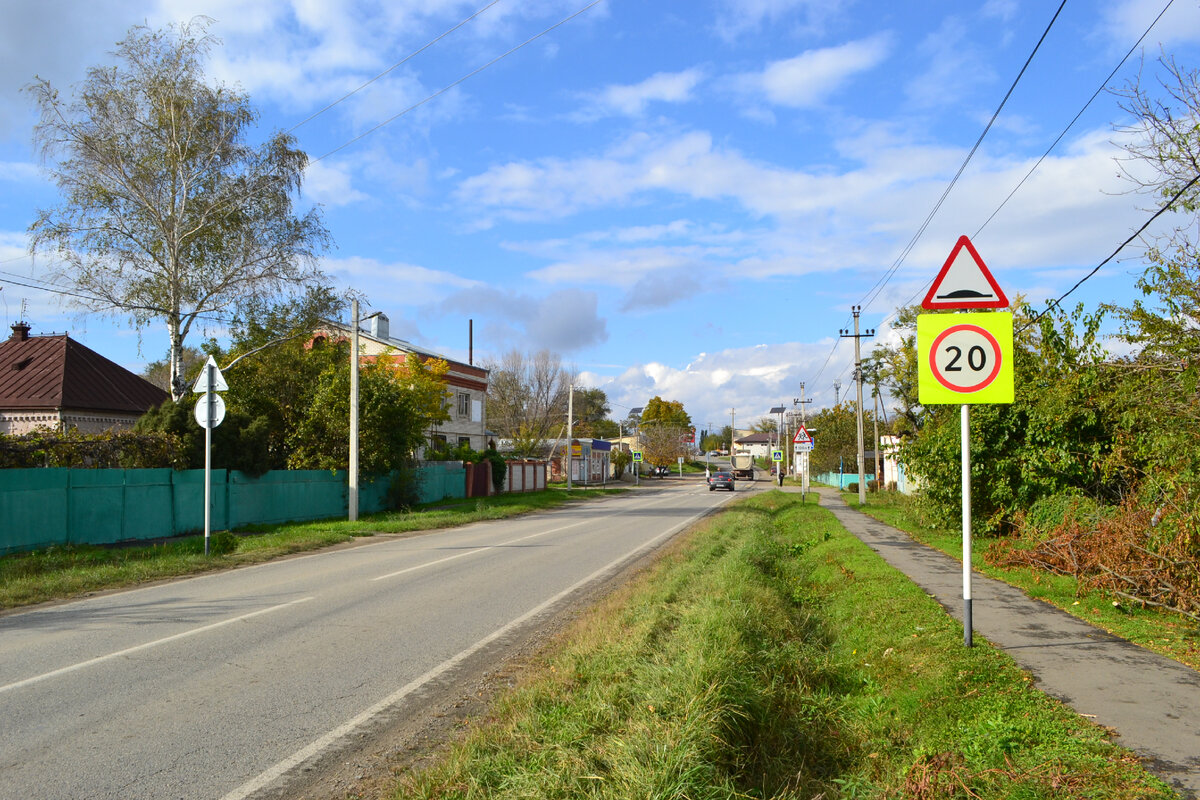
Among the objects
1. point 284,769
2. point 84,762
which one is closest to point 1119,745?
point 284,769

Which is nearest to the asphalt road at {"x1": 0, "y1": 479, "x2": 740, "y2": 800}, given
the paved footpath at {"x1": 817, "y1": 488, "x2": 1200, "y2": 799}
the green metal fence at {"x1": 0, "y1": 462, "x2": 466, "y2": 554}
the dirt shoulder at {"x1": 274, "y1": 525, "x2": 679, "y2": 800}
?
the dirt shoulder at {"x1": 274, "y1": 525, "x2": 679, "y2": 800}

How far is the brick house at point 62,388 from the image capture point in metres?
25.4

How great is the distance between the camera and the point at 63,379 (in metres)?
26.5

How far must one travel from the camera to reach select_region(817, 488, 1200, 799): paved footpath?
181 inches

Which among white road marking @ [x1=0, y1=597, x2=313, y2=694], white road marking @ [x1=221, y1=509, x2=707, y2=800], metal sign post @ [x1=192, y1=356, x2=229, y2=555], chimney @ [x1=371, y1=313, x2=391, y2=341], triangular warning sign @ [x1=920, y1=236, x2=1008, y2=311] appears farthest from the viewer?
chimney @ [x1=371, y1=313, x2=391, y2=341]

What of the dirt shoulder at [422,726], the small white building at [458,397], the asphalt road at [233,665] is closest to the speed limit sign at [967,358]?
the dirt shoulder at [422,726]

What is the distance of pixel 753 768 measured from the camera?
15.4 feet

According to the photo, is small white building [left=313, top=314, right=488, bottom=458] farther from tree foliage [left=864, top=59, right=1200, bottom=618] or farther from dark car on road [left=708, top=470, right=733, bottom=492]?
tree foliage [left=864, top=59, right=1200, bottom=618]

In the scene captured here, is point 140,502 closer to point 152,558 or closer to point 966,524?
point 152,558

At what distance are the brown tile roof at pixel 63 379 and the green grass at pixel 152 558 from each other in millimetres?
10210

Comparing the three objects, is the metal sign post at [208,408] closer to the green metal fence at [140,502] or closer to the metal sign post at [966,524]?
the green metal fence at [140,502]

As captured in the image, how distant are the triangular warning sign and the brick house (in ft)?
81.6

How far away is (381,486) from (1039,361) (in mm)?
20911

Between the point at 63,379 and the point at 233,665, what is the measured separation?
24.7m
